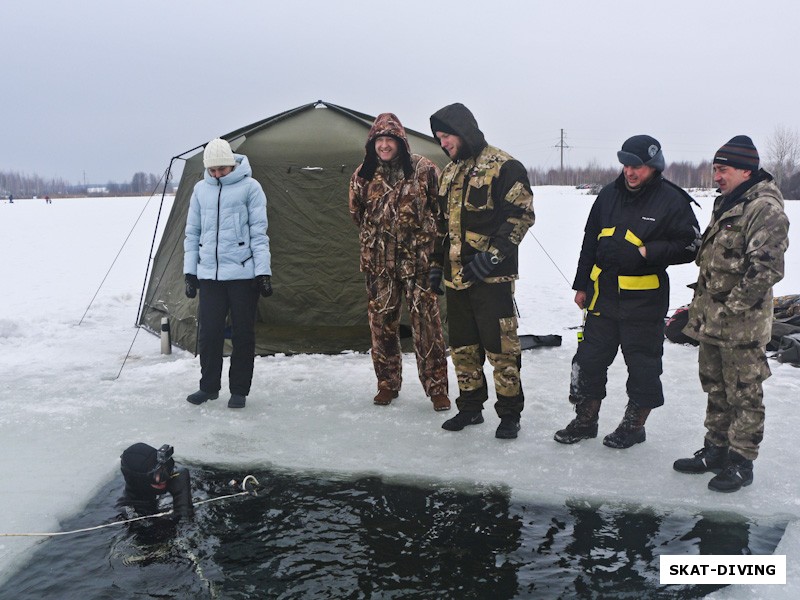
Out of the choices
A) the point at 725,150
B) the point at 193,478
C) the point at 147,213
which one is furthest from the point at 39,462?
the point at 147,213

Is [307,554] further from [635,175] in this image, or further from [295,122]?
[295,122]

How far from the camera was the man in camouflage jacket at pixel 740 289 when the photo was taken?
3508 millimetres

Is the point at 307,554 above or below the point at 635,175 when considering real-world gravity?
below

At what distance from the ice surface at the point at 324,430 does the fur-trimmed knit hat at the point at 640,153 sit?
5.43 ft

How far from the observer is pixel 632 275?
13.2 feet

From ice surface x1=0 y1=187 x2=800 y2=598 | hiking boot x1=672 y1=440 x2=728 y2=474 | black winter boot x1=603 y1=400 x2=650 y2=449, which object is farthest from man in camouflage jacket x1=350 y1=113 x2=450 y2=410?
hiking boot x1=672 y1=440 x2=728 y2=474

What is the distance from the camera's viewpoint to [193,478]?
396cm

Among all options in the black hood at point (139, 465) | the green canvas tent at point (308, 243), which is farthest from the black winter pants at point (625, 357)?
the green canvas tent at point (308, 243)

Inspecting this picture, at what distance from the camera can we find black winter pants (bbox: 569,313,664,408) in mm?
4070

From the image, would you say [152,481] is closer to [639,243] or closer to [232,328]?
[232,328]

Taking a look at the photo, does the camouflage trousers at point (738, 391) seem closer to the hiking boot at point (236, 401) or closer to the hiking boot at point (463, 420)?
the hiking boot at point (463, 420)

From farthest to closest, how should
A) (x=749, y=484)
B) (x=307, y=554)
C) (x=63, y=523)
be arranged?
(x=749, y=484) < (x=63, y=523) < (x=307, y=554)

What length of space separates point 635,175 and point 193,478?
2.88m

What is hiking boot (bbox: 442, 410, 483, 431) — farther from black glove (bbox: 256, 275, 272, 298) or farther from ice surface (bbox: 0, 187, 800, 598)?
black glove (bbox: 256, 275, 272, 298)
